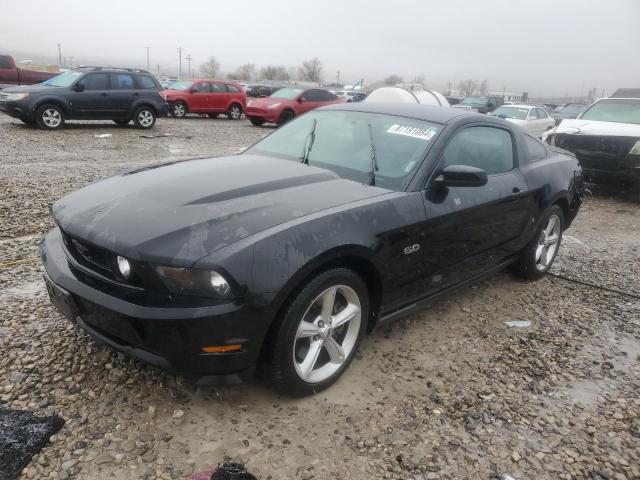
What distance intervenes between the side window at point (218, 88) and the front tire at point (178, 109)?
1326 millimetres

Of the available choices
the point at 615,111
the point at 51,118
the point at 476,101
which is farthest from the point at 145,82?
the point at 476,101

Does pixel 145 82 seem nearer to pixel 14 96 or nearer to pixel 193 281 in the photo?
pixel 14 96

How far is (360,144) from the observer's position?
10.8ft

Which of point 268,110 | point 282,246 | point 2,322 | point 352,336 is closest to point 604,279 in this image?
point 352,336

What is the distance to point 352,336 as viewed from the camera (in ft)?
9.06

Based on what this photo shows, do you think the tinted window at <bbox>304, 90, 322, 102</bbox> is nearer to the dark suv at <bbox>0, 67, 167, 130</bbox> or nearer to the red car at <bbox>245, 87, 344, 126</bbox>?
the red car at <bbox>245, 87, 344, 126</bbox>

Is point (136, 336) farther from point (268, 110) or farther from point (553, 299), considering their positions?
point (268, 110)

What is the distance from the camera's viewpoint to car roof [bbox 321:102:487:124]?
3388 millimetres

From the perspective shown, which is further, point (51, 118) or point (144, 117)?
point (144, 117)

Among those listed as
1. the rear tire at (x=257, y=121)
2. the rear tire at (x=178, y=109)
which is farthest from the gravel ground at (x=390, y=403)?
the rear tire at (x=178, y=109)

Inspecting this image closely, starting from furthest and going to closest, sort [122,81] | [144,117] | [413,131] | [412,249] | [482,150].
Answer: [144,117], [122,81], [482,150], [413,131], [412,249]

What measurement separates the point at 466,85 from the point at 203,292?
543 feet

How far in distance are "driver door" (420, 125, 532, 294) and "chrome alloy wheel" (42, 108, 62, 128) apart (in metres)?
11.4

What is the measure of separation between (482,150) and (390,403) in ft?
6.61
